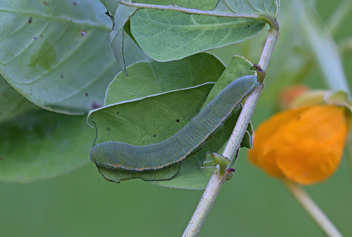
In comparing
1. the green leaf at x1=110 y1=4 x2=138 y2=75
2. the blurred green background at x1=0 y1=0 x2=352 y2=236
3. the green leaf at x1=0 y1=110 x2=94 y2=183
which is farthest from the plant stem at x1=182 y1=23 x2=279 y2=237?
the blurred green background at x1=0 y1=0 x2=352 y2=236

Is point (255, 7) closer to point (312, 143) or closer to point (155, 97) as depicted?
point (155, 97)

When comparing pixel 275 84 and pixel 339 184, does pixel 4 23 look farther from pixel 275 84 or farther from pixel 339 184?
pixel 339 184

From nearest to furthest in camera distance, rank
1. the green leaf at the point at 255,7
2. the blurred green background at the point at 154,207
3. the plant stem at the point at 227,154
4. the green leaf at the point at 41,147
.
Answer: the plant stem at the point at 227,154 < the green leaf at the point at 255,7 < the green leaf at the point at 41,147 < the blurred green background at the point at 154,207

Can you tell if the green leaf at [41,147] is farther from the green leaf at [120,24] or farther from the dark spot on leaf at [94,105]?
the green leaf at [120,24]

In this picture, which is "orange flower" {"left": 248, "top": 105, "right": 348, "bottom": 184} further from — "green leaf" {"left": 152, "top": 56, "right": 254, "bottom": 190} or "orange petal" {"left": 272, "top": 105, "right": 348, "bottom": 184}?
"green leaf" {"left": 152, "top": 56, "right": 254, "bottom": 190}

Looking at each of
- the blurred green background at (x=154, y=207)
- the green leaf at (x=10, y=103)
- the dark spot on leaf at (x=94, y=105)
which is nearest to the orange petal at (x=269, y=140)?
the dark spot on leaf at (x=94, y=105)

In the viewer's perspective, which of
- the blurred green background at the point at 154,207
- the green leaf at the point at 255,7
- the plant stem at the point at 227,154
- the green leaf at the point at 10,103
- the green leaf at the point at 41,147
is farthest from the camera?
the blurred green background at the point at 154,207

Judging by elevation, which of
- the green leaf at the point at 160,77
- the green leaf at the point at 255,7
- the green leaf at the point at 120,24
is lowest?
the green leaf at the point at 160,77
